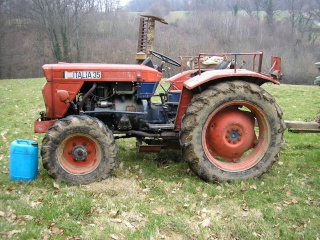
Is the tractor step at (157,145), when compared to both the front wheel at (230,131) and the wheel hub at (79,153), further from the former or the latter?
the wheel hub at (79,153)

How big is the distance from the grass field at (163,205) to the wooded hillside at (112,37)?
77.4 feet

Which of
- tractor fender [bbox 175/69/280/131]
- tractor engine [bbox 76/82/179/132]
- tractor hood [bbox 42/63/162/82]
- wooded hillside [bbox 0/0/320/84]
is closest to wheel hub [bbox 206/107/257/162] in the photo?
tractor fender [bbox 175/69/280/131]

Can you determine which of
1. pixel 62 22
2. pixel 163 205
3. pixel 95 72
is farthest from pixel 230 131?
pixel 62 22

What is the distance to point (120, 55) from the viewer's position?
29062mm

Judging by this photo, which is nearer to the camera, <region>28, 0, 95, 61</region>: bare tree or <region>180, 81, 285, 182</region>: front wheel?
<region>180, 81, 285, 182</region>: front wheel

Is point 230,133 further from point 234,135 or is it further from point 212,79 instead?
point 212,79

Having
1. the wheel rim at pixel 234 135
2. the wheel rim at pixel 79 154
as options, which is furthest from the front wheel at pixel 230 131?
the wheel rim at pixel 79 154

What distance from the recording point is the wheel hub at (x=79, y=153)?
14.2 feet

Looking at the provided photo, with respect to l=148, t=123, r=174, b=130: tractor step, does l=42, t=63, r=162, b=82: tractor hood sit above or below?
above

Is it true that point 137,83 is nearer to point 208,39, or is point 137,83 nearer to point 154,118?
point 154,118

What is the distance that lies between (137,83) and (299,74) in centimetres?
2680

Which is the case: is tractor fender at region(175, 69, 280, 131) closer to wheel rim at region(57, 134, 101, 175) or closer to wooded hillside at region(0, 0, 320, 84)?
wheel rim at region(57, 134, 101, 175)

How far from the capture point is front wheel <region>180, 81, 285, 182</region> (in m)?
4.32

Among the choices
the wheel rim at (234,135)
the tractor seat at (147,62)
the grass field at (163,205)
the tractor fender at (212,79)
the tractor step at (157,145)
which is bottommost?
the grass field at (163,205)
